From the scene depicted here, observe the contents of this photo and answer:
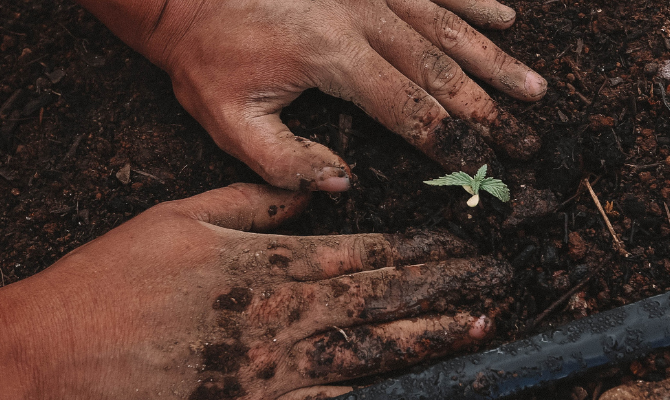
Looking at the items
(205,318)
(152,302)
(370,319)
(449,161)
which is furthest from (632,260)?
(152,302)

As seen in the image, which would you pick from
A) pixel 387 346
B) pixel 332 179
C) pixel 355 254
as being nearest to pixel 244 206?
pixel 332 179

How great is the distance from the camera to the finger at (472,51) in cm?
231

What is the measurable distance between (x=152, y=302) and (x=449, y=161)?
147cm

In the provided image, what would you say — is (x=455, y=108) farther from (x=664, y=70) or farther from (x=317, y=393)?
(x=317, y=393)

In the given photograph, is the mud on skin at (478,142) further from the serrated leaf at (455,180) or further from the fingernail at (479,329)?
the fingernail at (479,329)

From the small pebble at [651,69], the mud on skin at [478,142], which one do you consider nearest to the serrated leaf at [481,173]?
the mud on skin at [478,142]

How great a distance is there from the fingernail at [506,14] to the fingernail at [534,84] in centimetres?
41

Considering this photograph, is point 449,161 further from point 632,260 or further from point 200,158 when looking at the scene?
point 200,158

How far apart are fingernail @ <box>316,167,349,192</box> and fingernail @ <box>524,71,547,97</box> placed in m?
1.07

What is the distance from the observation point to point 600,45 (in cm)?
248

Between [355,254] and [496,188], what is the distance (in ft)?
2.27

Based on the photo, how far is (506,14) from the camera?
2.52 metres

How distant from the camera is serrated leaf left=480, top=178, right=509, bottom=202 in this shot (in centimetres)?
200

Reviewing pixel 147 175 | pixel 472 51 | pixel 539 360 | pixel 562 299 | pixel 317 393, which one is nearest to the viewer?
pixel 539 360
